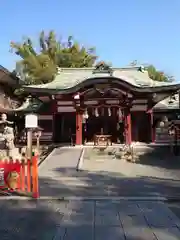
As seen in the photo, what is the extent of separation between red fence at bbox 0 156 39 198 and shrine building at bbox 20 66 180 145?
42.2 feet

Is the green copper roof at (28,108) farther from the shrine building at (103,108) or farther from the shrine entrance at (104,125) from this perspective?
the shrine entrance at (104,125)

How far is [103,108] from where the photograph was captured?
21734 millimetres

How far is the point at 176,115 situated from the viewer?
2456cm

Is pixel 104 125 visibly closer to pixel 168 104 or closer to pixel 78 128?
pixel 78 128

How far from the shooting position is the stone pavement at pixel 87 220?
16.4ft

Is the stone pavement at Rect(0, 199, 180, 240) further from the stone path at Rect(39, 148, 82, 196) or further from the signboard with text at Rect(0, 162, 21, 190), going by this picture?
the stone path at Rect(39, 148, 82, 196)

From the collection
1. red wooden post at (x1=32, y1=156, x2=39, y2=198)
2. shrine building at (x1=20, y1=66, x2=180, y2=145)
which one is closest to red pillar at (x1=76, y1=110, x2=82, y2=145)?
shrine building at (x1=20, y1=66, x2=180, y2=145)

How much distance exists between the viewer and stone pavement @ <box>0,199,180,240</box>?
197 inches

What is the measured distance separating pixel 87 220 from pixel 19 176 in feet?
9.42

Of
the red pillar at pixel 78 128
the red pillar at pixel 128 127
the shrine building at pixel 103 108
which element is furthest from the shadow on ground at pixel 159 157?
the red pillar at pixel 78 128

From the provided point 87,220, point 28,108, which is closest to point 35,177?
point 87,220

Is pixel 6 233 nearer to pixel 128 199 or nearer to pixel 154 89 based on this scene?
pixel 128 199

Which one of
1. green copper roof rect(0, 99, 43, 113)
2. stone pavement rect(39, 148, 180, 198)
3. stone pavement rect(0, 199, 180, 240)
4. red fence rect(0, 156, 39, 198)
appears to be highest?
green copper roof rect(0, 99, 43, 113)

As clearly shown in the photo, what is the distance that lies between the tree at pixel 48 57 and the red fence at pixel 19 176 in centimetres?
2522
